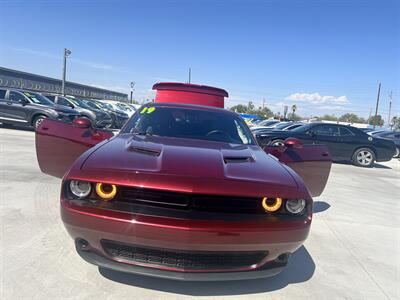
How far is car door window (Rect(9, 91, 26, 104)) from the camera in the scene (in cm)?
1270

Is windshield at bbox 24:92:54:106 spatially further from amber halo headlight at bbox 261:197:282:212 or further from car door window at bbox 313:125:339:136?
amber halo headlight at bbox 261:197:282:212

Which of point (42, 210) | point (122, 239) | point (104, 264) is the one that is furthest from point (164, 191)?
point (42, 210)

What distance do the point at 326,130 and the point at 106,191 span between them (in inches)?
427

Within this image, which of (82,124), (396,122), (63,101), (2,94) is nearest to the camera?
(82,124)

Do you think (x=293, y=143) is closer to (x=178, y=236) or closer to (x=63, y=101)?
(x=178, y=236)

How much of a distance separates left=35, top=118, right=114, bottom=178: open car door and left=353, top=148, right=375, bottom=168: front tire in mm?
10371

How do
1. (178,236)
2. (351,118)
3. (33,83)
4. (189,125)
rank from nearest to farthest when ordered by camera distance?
(178,236)
(189,125)
(33,83)
(351,118)

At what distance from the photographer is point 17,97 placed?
42.1 feet

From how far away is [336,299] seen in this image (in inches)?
108

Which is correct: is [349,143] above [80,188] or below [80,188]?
above

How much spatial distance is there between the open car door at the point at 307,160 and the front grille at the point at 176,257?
1.87 metres

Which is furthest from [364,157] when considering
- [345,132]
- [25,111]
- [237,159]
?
[25,111]

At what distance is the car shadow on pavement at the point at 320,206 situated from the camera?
5.33 meters

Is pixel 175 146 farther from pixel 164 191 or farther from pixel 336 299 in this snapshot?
pixel 336 299
